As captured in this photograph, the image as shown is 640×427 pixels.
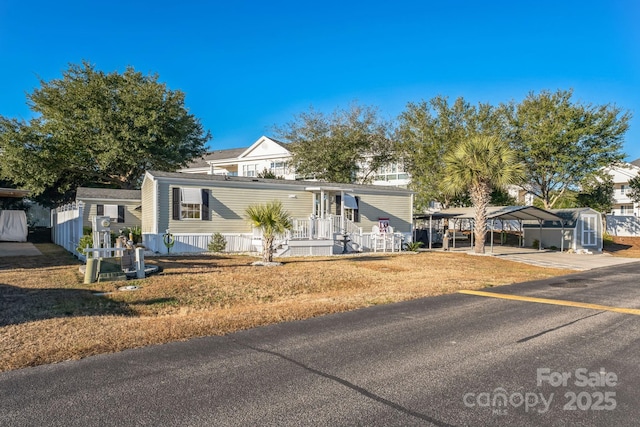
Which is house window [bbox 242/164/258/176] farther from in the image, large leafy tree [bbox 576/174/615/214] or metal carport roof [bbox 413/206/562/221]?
large leafy tree [bbox 576/174/615/214]

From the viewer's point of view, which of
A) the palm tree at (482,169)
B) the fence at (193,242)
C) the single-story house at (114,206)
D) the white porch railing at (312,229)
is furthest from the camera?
the single-story house at (114,206)

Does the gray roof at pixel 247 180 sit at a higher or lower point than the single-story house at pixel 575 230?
higher

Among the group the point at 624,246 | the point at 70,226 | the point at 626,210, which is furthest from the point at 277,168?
the point at 626,210

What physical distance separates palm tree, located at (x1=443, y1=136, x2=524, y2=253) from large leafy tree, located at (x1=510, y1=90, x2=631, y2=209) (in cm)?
895

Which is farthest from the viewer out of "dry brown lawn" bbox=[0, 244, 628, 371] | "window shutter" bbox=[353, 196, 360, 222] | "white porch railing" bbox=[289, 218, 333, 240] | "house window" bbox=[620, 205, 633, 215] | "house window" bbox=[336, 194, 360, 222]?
"house window" bbox=[620, 205, 633, 215]

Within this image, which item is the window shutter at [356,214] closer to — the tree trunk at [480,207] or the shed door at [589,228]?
the tree trunk at [480,207]

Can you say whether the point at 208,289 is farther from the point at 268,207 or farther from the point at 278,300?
the point at 268,207

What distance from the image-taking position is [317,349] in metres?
5.27

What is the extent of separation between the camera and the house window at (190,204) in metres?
18.3

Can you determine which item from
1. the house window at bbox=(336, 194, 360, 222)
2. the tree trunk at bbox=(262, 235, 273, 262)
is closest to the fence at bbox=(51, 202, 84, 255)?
the tree trunk at bbox=(262, 235, 273, 262)

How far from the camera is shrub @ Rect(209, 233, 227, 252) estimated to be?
733 inches

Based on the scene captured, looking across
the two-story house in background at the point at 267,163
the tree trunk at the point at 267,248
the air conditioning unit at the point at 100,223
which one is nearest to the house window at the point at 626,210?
the two-story house in background at the point at 267,163

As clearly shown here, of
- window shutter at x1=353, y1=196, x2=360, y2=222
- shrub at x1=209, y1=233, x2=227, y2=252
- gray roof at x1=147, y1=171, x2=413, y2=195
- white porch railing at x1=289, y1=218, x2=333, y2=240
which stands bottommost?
shrub at x1=209, y1=233, x2=227, y2=252

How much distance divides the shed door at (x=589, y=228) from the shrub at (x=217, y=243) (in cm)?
2111
